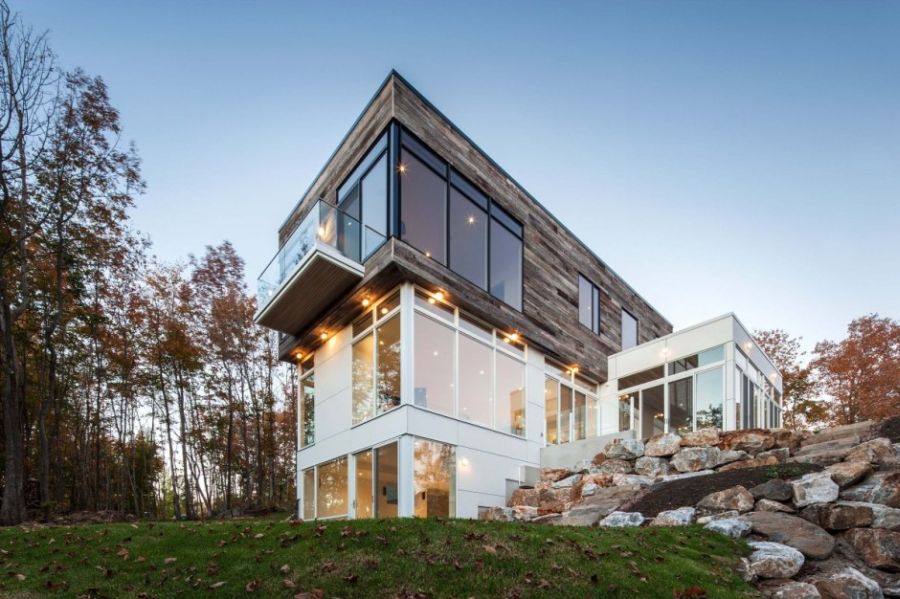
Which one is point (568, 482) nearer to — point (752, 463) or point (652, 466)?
point (652, 466)

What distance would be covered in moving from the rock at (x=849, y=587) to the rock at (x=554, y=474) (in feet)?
23.3

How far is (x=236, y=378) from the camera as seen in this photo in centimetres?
2248

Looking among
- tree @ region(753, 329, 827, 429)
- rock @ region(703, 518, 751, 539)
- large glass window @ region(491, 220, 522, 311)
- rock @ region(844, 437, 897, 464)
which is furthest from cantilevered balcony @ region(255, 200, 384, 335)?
tree @ region(753, 329, 827, 429)

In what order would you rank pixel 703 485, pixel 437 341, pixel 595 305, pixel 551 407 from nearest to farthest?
pixel 703 485
pixel 437 341
pixel 551 407
pixel 595 305

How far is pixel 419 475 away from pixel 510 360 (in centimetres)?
398

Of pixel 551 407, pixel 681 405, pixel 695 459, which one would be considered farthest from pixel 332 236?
pixel 681 405

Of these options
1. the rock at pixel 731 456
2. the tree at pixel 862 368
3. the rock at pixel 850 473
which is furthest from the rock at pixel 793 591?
the tree at pixel 862 368

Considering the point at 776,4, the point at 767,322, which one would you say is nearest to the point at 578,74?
the point at 776,4

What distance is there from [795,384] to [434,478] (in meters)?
22.0

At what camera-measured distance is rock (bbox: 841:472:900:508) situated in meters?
6.84

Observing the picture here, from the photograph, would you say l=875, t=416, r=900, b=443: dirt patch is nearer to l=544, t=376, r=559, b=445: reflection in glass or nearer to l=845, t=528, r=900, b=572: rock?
l=845, t=528, r=900, b=572: rock

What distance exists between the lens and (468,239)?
13.0 meters

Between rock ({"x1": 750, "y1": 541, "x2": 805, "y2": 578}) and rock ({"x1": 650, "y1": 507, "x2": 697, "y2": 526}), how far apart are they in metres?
1.53

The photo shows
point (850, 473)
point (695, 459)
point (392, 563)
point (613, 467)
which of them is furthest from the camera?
point (613, 467)
